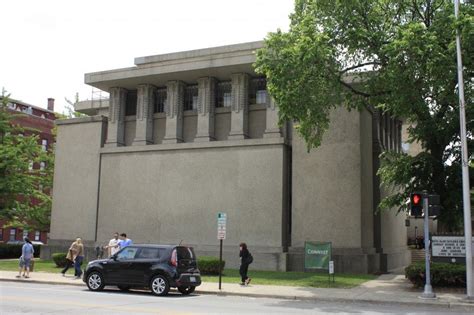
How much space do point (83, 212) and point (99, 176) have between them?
8.12ft

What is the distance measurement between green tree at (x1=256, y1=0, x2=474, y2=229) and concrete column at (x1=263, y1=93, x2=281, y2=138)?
6.99m

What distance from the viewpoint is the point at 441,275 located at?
781 inches

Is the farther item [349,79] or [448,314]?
[349,79]

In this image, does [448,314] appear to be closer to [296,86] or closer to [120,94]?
[296,86]

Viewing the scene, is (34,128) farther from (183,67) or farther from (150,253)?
(150,253)

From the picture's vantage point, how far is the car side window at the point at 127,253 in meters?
18.1

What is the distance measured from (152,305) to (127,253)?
4.26 meters

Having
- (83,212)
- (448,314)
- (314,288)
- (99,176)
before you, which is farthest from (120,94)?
(448,314)

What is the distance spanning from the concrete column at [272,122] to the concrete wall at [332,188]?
2.03 m

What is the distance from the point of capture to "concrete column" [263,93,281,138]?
2984 cm

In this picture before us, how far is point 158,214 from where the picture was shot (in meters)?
31.5

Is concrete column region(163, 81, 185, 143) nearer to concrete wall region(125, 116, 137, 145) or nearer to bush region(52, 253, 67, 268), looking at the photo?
concrete wall region(125, 116, 137, 145)

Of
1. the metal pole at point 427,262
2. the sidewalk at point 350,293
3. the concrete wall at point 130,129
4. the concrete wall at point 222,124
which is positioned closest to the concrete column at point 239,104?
the concrete wall at point 222,124

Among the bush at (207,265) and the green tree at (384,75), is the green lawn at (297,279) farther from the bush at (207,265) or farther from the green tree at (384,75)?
the green tree at (384,75)
